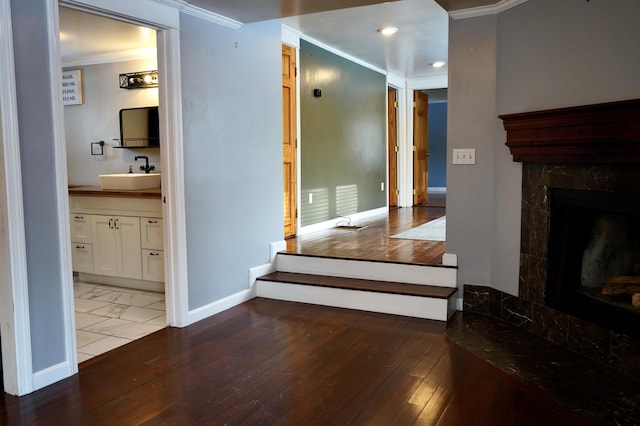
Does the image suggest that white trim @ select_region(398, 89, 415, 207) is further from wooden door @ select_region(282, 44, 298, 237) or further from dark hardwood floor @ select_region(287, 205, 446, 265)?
wooden door @ select_region(282, 44, 298, 237)

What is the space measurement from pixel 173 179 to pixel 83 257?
1.97 metres

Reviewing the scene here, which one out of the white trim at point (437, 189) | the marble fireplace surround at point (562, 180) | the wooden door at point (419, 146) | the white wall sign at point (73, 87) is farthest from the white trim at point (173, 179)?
the white trim at point (437, 189)

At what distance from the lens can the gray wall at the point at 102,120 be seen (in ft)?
17.6

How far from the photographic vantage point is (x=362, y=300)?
13.0 feet

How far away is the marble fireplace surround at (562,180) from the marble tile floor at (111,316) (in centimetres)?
243

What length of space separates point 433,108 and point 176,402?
1104cm

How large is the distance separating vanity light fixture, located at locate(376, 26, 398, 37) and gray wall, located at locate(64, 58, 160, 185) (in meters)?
2.36

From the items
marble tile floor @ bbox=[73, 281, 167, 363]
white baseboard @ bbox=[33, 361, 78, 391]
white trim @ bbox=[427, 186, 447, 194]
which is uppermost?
white trim @ bbox=[427, 186, 447, 194]

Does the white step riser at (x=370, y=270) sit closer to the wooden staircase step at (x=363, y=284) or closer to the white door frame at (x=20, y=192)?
the wooden staircase step at (x=363, y=284)

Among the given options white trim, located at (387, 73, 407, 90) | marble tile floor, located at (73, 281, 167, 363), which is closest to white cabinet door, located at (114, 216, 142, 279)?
marble tile floor, located at (73, 281, 167, 363)

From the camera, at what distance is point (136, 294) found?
453 cm

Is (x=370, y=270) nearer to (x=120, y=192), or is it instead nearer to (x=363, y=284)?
(x=363, y=284)

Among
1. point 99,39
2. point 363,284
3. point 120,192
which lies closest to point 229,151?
point 120,192

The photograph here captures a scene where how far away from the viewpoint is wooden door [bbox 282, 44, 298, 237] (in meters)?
5.42
